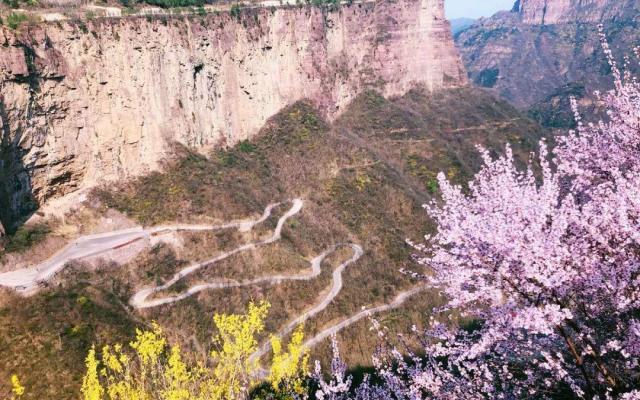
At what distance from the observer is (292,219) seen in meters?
66.9

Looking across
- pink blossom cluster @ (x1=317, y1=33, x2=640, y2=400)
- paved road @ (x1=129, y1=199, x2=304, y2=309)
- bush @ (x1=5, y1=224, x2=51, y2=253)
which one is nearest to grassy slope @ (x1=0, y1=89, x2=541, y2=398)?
paved road @ (x1=129, y1=199, x2=304, y2=309)

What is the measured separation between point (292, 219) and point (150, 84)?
24.5 meters

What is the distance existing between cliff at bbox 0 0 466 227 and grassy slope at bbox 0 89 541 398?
11.2ft

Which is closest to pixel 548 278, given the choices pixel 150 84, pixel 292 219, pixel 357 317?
pixel 357 317

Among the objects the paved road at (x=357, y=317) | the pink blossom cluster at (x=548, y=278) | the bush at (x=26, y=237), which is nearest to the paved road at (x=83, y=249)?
the bush at (x=26, y=237)

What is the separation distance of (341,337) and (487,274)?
41971 mm

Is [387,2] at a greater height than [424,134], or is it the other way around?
[387,2]

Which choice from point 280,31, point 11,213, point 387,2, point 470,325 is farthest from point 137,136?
point 387,2

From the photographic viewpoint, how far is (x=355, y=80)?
10088 cm

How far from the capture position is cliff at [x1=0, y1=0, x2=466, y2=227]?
167 feet

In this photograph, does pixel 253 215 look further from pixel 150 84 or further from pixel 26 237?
pixel 26 237

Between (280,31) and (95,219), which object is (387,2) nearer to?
(280,31)

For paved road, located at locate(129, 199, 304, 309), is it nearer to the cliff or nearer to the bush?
the bush

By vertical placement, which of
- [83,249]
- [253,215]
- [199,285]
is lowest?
[199,285]
